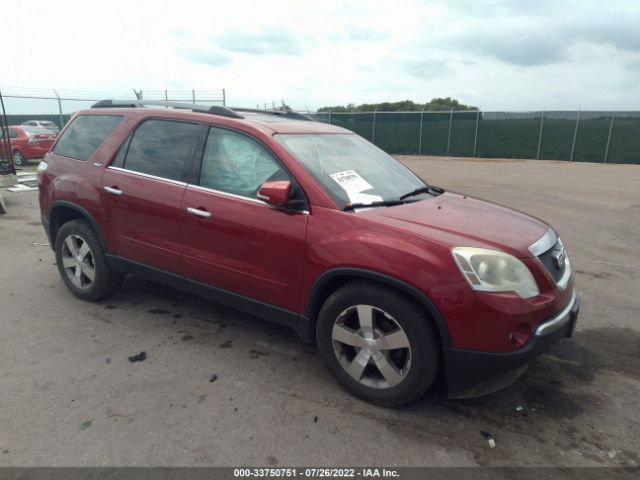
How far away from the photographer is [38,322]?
402 centimetres

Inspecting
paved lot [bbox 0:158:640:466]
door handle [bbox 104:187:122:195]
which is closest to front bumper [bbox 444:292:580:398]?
paved lot [bbox 0:158:640:466]

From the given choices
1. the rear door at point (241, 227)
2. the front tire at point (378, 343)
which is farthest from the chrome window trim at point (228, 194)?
the front tire at point (378, 343)

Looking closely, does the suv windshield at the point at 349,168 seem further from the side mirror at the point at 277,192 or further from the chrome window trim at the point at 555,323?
the chrome window trim at the point at 555,323

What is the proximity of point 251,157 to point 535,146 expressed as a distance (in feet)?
74.3

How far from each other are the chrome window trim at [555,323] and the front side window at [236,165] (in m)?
1.80

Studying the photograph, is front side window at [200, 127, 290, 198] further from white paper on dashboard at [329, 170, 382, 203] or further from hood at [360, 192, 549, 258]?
hood at [360, 192, 549, 258]

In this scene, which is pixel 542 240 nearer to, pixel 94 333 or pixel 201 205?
pixel 201 205

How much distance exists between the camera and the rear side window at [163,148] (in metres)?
3.71

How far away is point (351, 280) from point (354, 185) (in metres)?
0.72

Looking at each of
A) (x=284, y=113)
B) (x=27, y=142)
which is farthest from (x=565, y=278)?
(x=27, y=142)

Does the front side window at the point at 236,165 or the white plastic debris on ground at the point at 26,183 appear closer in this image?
the front side window at the point at 236,165

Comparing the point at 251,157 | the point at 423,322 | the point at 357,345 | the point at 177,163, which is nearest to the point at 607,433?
the point at 423,322

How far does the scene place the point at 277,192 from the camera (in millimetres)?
2994

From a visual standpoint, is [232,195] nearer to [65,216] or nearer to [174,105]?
[174,105]
